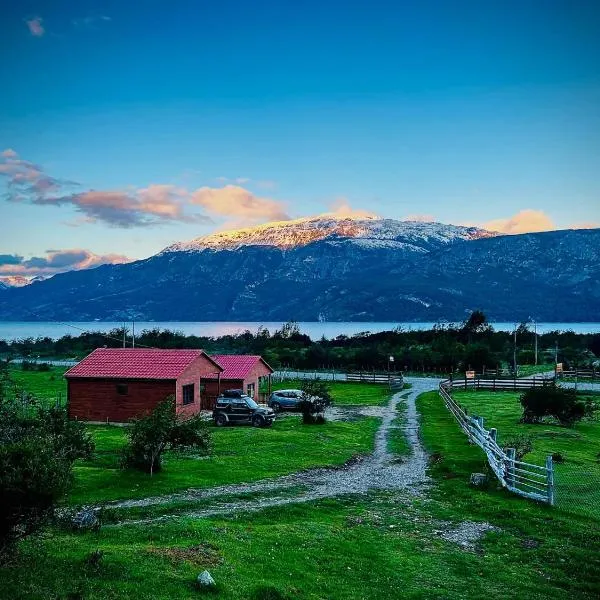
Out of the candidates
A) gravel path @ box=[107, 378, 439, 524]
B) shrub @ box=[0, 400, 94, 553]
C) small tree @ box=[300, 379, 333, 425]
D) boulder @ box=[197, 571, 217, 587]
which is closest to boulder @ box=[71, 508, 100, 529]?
gravel path @ box=[107, 378, 439, 524]

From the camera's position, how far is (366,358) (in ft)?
330

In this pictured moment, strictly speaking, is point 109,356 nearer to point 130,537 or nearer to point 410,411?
point 410,411

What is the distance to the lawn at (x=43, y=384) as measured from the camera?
55025mm

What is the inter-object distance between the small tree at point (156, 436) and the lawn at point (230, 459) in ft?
1.86

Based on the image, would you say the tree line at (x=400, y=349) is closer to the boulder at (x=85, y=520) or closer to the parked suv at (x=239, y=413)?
the parked suv at (x=239, y=413)

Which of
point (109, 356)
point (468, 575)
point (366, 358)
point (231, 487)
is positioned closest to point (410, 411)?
point (109, 356)

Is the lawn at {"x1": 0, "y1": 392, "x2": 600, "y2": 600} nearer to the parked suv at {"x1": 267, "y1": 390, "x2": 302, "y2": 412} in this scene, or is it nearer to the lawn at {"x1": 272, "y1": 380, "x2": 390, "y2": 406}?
the parked suv at {"x1": 267, "y1": 390, "x2": 302, "y2": 412}

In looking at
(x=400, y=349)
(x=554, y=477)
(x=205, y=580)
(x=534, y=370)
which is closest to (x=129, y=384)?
(x=554, y=477)

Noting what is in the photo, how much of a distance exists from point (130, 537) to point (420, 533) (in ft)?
27.8

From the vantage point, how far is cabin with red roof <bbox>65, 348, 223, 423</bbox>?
42.3 meters

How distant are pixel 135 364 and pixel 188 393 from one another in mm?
4414

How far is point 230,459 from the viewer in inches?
1111

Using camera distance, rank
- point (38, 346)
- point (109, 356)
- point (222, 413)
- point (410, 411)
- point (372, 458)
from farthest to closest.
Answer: point (38, 346) < point (410, 411) < point (109, 356) < point (222, 413) < point (372, 458)

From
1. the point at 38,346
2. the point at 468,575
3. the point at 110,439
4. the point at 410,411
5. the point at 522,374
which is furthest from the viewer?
the point at 38,346
